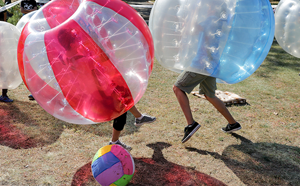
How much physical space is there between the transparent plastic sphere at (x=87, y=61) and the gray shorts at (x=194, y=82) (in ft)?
2.88

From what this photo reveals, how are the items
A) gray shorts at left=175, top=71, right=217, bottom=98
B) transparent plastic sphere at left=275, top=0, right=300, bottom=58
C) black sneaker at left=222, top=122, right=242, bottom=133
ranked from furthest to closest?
transparent plastic sphere at left=275, top=0, right=300, bottom=58
black sneaker at left=222, top=122, right=242, bottom=133
gray shorts at left=175, top=71, right=217, bottom=98

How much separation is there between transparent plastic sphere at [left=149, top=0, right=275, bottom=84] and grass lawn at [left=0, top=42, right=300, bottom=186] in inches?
41.7

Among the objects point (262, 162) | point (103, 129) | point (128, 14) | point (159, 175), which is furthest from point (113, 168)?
point (262, 162)

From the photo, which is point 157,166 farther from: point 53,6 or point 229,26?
point 53,6

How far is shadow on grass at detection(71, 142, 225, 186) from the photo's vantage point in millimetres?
2818

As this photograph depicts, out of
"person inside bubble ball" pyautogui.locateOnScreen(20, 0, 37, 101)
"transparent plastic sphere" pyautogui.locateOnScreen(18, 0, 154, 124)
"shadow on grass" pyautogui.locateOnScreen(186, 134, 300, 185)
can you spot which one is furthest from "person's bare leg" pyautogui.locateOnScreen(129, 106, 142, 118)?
"person inside bubble ball" pyautogui.locateOnScreen(20, 0, 37, 101)

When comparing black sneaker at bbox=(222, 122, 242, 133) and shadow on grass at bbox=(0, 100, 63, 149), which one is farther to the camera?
black sneaker at bbox=(222, 122, 242, 133)

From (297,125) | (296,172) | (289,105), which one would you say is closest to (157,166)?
(296,172)

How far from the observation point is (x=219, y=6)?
2.61m

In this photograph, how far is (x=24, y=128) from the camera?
3.84m

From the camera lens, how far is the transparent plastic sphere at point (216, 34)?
2625mm

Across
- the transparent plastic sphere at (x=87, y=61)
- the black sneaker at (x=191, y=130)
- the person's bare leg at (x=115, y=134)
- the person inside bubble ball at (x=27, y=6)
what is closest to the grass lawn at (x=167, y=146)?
the black sneaker at (x=191, y=130)

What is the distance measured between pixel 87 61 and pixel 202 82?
1760 mm

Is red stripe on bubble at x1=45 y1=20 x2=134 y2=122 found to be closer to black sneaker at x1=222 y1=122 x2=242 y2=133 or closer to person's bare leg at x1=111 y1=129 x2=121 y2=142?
person's bare leg at x1=111 y1=129 x2=121 y2=142
